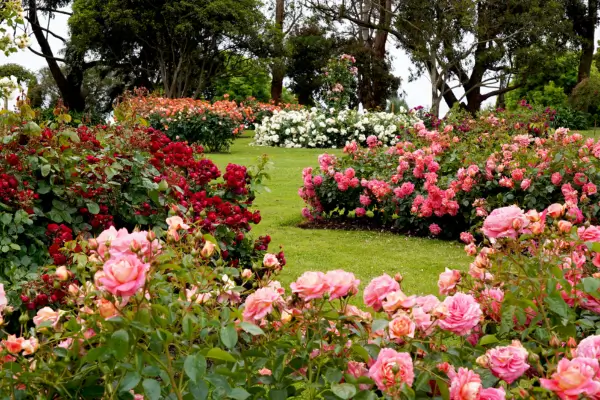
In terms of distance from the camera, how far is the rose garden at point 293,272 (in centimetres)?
140

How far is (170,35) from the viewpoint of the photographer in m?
27.3

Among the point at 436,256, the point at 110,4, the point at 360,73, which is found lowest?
the point at 436,256

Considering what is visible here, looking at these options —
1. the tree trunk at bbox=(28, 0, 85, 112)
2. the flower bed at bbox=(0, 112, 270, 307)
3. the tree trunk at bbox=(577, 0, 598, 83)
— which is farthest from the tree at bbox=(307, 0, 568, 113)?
the flower bed at bbox=(0, 112, 270, 307)

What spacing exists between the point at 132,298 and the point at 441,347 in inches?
27.8

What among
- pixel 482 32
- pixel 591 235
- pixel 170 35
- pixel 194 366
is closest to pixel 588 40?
pixel 482 32

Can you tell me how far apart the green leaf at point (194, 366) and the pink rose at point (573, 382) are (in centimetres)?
62

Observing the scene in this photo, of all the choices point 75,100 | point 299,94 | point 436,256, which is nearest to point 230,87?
point 299,94

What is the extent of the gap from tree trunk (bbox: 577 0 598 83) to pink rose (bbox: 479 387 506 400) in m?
26.8

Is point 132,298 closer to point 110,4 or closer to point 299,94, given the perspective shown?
point 110,4

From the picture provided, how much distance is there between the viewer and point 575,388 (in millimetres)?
1234

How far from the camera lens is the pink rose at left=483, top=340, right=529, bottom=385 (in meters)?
1.41

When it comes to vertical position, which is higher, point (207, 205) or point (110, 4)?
point (110, 4)

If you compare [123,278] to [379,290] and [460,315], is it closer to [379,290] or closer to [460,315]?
[379,290]

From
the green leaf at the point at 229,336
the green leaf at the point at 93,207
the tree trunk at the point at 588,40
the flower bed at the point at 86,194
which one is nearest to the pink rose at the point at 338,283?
the green leaf at the point at 229,336
